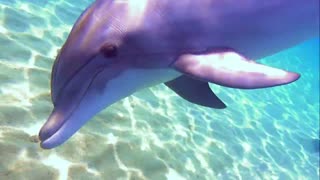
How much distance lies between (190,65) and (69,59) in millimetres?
Answer: 921

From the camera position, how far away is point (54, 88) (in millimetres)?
3188

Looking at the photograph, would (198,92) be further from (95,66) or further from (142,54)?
(95,66)

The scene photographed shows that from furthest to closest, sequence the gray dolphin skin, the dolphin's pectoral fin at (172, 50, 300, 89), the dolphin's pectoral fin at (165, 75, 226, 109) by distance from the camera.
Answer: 1. the dolphin's pectoral fin at (165, 75, 226, 109)
2. the gray dolphin skin
3. the dolphin's pectoral fin at (172, 50, 300, 89)

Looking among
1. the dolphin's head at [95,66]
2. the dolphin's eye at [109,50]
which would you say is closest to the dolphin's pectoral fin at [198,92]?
the dolphin's head at [95,66]

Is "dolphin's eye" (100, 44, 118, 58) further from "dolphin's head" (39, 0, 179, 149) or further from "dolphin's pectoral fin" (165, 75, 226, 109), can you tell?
"dolphin's pectoral fin" (165, 75, 226, 109)

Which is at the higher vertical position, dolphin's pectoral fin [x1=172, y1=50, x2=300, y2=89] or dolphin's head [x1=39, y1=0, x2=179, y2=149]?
dolphin's pectoral fin [x1=172, y1=50, x2=300, y2=89]

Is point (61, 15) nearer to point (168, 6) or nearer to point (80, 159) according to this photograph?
point (80, 159)

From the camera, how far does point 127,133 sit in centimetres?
599

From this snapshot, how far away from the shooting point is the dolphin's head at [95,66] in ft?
9.85

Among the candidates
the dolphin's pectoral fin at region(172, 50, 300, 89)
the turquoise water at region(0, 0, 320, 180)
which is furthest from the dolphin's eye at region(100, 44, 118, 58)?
the turquoise water at region(0, 0, 320, 180)

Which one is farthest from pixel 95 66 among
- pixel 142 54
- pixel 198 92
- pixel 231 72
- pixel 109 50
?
pixel 198 92

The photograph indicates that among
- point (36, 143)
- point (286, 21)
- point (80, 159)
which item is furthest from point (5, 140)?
point (286, 21)

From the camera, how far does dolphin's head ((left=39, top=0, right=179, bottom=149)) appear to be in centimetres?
300

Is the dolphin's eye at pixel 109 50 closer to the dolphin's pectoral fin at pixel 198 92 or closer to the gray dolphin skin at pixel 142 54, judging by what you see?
the gray dolphin skin at pixel 142 54
